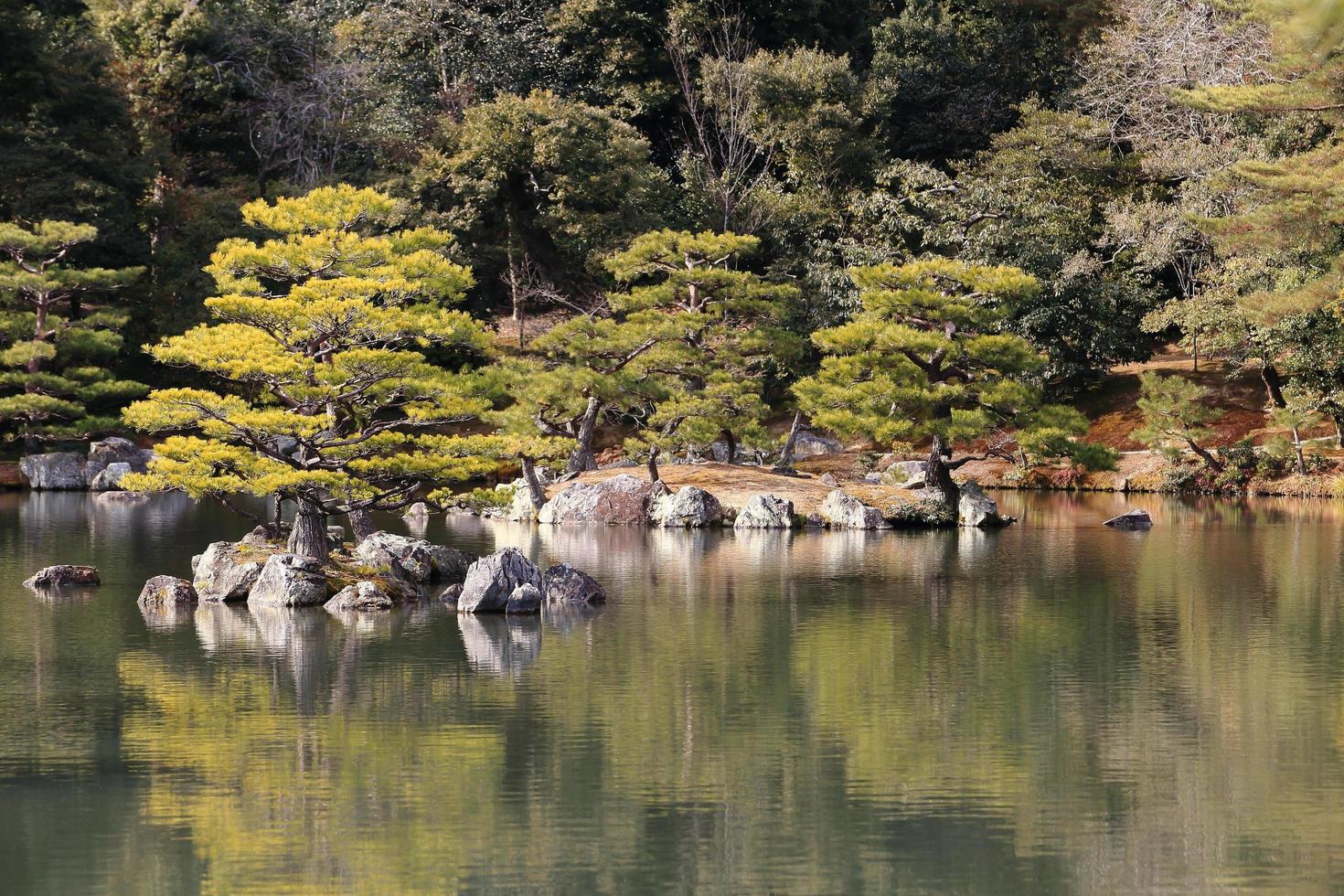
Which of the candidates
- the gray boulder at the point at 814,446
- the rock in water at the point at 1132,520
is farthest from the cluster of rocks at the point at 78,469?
the rock in water at the point at 1132,520

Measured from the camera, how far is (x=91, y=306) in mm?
41031

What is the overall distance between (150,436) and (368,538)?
2305 cm

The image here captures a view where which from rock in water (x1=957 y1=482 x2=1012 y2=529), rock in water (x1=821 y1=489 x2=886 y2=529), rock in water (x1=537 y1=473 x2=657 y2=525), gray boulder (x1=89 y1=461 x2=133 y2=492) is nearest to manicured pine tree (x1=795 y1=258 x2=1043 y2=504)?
rock in water (x1=957 y1=482 x2=1012 y2=529)

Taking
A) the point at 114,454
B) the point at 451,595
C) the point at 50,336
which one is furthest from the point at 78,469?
the point at 451,595

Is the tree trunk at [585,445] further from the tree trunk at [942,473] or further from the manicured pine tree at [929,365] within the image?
the tree trunk at [942,473]

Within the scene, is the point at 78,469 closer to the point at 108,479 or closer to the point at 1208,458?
the point at 108,479

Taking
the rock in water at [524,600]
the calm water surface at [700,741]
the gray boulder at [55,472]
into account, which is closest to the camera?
the calm water surface at [700,741]

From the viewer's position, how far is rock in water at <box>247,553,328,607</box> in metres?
17.7

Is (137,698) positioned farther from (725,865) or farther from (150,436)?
(150,436)

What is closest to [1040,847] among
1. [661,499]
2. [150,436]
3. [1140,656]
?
[1140,656]

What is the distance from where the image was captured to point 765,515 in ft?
93.1

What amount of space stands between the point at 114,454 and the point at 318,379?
2034cm

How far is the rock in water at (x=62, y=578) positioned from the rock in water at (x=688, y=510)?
38.3 feet

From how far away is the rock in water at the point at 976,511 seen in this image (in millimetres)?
28266
